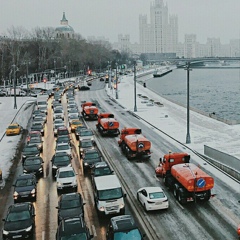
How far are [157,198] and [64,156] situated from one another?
10914 mm

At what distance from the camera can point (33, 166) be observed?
28906 millimetres

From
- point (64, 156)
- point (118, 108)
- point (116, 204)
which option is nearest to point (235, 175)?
point (116, 204)

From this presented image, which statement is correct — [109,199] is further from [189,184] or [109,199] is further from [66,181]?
[66,181]

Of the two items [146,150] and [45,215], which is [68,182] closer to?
[45,215]

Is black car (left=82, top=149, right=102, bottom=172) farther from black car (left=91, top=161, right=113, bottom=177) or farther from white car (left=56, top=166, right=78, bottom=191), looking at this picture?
white car (left=56, top=166, right=78, bottom=191)

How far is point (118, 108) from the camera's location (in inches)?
2692

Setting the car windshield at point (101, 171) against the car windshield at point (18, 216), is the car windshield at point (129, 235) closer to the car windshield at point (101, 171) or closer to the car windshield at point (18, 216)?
the car windshield at point (18, 216)

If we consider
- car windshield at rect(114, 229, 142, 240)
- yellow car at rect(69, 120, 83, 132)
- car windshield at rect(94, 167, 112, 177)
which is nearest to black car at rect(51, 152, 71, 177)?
car windshield at rect(94, 167, 112, 177)

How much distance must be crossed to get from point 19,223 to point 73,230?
334 centimetres

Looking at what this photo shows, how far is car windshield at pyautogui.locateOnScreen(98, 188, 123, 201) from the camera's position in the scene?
2083 centimetres

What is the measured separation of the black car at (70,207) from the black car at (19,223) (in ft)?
4.64

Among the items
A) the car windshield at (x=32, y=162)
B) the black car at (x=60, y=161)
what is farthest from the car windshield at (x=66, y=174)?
the car windshield at (x=32, y=162)

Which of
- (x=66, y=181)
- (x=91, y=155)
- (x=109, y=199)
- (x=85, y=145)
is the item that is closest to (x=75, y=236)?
(x=109, y=199)

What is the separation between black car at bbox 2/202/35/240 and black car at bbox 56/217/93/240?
195 cm
